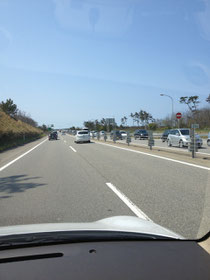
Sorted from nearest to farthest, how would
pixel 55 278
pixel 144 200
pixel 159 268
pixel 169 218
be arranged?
pixel 55 278
pixel 159 268
pixel 169 218
pixel 144 200

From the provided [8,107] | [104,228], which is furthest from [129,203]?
[8,107]

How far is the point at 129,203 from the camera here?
571cm

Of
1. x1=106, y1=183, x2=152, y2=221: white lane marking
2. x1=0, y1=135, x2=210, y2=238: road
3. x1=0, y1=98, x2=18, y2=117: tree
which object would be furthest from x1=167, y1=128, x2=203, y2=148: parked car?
x1=0, y1=98, x2=18, y2=117: tree

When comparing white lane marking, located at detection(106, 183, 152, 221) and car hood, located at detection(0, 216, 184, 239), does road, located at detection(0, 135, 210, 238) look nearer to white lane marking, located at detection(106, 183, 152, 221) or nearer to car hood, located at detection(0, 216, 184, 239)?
white lane marking, located at detection(106, 183, 152, 221)

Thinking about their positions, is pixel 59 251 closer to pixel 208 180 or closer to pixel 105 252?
pixel 105 252

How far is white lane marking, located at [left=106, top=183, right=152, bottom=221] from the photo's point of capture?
4.81 metres

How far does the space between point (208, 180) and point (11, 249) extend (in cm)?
694

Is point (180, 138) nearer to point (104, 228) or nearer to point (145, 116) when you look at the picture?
point (104, 228)

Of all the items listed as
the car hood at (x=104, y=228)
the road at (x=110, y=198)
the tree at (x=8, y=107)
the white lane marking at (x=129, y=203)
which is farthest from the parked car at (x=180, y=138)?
the tree at (x=8, y=107)

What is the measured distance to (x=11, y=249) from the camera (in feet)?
7.66

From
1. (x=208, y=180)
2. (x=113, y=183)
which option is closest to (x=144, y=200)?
(x=113, y=183)

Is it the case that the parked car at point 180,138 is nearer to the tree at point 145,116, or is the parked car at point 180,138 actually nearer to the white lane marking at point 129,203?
the white lane marking at point 129,203

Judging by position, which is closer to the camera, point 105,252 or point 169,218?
point 105,252

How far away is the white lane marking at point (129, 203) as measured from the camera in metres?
4.81
